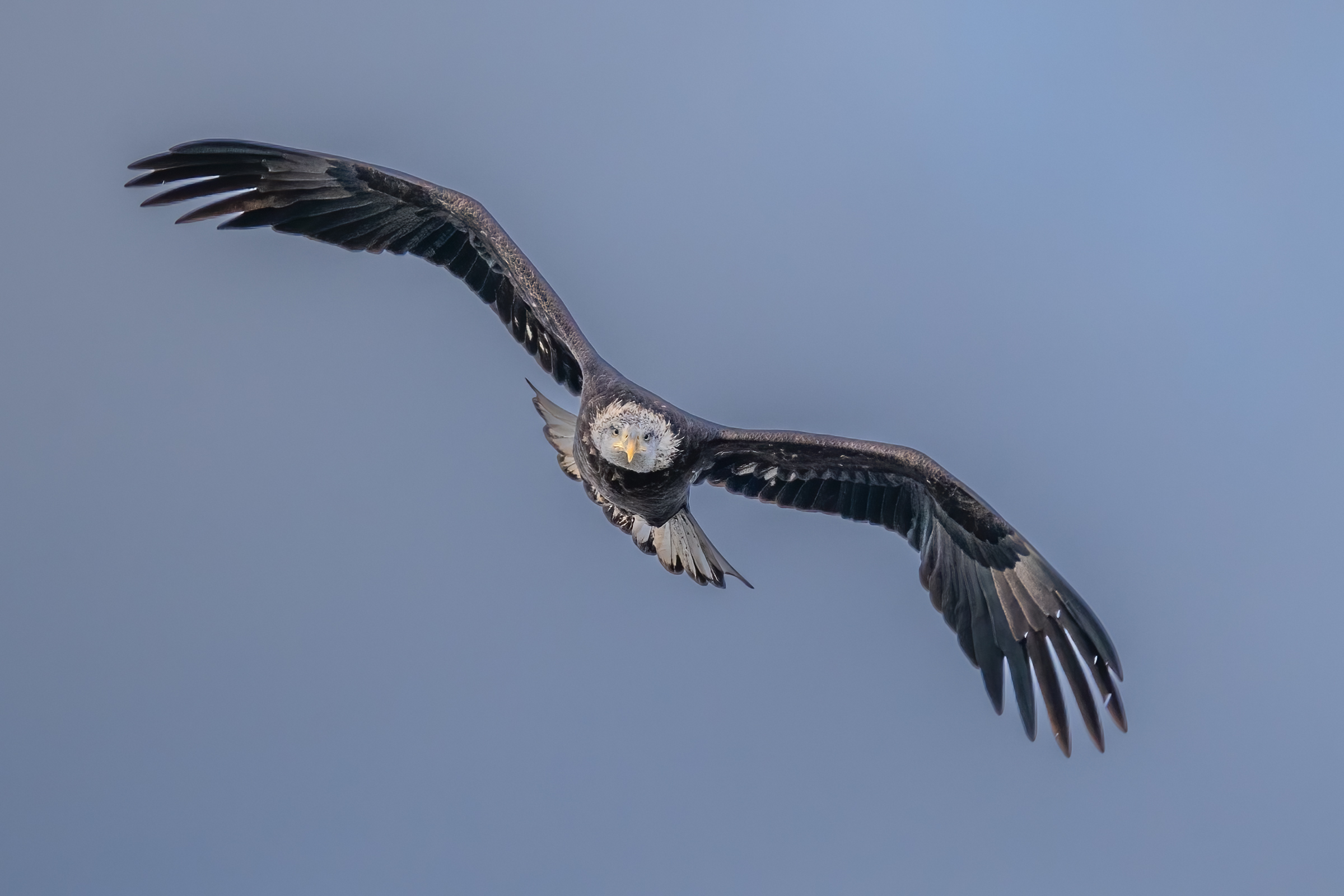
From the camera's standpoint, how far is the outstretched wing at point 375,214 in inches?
225

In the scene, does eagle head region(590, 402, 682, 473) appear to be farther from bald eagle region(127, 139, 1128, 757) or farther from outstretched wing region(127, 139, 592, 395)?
outstretched wing region(127, 139, 592, 395)

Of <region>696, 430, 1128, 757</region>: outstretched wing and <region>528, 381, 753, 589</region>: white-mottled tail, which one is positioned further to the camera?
<region>528, 381, 753, 589</region>: white-mottled tail

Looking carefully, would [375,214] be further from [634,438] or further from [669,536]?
[669,536]

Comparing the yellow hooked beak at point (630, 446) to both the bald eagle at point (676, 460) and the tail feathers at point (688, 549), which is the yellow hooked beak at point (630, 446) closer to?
the bald eagle at point (676, 460)

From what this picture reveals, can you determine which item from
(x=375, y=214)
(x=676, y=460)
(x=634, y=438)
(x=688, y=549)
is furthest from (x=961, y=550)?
(x=375, y=214)

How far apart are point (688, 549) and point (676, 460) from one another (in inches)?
45.1

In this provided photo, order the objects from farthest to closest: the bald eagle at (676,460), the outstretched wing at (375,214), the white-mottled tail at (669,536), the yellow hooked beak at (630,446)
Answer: the white-mottled tail at (669,536) → the outstretched wing at (375,214) → the bald eagle at (676,460) → the yellow hooked beak at (630,446)

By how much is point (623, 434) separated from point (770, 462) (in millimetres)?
1189

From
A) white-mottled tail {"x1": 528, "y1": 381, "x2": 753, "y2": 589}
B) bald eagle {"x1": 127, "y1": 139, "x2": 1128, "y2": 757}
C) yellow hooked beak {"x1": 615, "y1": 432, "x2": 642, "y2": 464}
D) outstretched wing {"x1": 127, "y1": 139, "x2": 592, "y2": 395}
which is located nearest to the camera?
yellow hooked beak {"x1": 615, "y1": 432, "x2": 642, "y2": 464}

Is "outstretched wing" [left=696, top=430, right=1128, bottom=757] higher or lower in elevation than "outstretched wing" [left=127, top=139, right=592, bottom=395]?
lower

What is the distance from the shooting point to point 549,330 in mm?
5926

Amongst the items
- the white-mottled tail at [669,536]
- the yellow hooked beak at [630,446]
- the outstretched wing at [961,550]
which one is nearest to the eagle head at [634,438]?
the yellow hooked beak at [630,446]

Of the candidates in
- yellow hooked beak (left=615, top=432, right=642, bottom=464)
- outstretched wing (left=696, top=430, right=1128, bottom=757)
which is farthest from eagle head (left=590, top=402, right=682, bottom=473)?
outstretched wing (left=696, top=430, right=1128, bottom=757)

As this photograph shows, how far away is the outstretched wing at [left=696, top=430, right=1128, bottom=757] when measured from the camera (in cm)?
552
